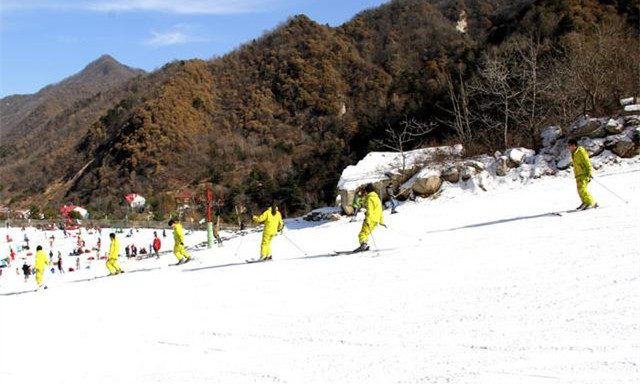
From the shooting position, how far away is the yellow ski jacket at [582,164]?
1250 centimetres

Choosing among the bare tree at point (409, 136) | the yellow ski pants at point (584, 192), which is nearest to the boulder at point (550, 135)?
the bare tree at point (409, 136)

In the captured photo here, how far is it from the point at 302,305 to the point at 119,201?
78990mm

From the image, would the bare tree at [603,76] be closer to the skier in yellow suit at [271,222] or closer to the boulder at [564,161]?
the boulder at [564,161]

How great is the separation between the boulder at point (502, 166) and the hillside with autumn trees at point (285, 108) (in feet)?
86.6

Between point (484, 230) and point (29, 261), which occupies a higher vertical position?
point (484, 230)

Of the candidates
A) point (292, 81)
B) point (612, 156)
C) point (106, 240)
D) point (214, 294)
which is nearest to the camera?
point (214, 294)

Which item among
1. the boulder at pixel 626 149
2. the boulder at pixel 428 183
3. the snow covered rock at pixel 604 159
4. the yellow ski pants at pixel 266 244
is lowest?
the yellow ski pants at pixel 266 244

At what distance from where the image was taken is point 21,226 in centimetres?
5994

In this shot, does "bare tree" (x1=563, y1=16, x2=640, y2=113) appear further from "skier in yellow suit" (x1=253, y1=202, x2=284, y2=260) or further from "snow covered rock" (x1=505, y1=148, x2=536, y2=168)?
"skier in yellow suit" (x1=253, y1=202, x2=284, y2=260)

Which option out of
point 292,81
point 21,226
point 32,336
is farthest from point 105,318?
point 292,81

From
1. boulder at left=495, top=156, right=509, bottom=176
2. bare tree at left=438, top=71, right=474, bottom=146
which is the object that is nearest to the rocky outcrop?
boulder at left=495, top=156, right=509, bottom=176

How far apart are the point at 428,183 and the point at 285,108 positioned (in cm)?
8064

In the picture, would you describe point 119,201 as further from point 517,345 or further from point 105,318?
→ point 517,345

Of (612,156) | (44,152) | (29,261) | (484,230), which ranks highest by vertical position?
(44,152)
